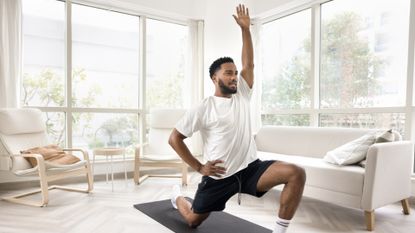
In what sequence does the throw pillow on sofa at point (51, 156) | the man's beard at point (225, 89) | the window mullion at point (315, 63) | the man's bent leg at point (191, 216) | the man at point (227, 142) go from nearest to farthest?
the man at point (227, 142) → the man's beard at point (225, 89) → the man's bent leg at point (191, 216) → the throw pillow on sofa at point (51, 156) → the window mullion at point (315, 63)

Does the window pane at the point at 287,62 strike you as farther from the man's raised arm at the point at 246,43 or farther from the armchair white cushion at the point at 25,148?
the armchair white cushion at the point at 25,148

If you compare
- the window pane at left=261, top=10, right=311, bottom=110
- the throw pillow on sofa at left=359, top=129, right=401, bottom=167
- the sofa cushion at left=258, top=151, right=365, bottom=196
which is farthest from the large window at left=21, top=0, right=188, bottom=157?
the throw pillow on sofa at left=359, top=129, right=401, bottom=167

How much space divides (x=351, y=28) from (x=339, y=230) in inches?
103

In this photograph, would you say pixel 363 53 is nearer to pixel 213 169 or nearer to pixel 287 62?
pixel 287 62

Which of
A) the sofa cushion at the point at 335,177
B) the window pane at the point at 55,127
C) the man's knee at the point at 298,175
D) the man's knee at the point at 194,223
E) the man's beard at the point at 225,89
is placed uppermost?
the man's beard at the point at 225,89

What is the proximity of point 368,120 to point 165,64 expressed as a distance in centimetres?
318

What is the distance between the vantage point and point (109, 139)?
455 cm

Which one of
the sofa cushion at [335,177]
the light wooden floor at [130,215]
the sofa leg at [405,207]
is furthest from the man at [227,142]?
the sofa leg at [405,207]

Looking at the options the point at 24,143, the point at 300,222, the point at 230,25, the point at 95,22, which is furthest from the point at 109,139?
the point at 300,222

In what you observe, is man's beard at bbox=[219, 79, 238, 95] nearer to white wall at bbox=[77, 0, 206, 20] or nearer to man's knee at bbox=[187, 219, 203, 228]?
man's knee at bbox=[187, 219, 203, 228]

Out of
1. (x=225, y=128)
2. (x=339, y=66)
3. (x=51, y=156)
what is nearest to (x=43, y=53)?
(x=51, y=156)

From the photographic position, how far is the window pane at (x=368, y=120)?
3.34m

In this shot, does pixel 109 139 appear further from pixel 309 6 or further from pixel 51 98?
pixel 309 6

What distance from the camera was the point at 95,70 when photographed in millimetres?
4422
